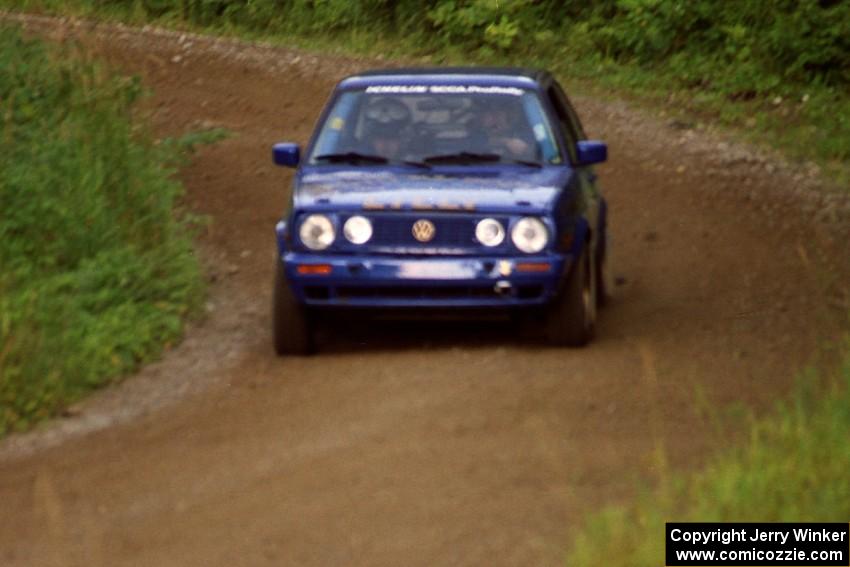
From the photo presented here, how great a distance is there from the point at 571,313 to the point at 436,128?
1.45 m

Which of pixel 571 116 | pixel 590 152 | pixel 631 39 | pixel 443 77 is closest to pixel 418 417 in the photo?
pixel 590 152

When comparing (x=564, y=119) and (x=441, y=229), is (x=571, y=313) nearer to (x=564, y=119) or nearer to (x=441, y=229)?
(x=441, y=229)

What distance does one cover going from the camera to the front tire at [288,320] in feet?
34.2

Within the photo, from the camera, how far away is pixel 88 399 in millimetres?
10375

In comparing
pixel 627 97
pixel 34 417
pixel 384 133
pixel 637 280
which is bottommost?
pixel 627 97

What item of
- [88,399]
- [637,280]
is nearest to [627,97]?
[637,280]

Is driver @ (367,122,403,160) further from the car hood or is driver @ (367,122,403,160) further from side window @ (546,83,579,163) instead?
side window @ (546,83,579,163)

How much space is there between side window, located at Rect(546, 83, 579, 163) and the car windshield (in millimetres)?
207

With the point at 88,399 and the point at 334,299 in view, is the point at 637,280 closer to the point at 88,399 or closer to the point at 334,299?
the point at 334,299

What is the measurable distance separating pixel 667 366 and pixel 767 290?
8.63 feet

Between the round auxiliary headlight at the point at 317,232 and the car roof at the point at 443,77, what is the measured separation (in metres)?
1.33

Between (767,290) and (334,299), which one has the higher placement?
(334,299)

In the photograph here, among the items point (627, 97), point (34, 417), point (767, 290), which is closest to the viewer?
point (34, 417)

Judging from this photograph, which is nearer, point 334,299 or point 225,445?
point 225,445
